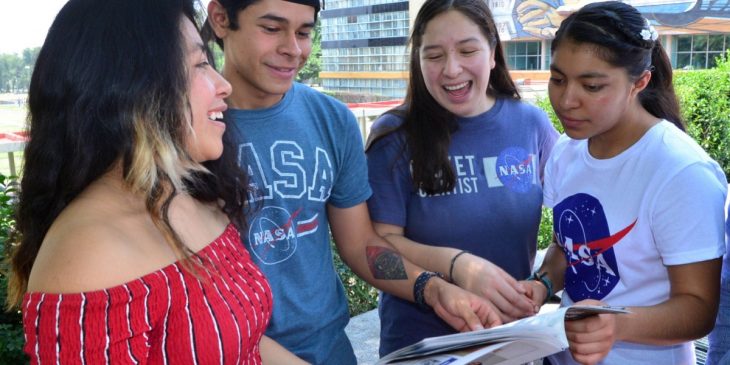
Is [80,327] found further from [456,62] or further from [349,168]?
[456,62]

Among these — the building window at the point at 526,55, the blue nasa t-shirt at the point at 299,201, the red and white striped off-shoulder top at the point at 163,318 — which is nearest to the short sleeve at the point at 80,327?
the red and white striped off-shoulder top at the point at 163,318

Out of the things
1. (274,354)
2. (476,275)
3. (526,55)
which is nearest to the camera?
(274,354)

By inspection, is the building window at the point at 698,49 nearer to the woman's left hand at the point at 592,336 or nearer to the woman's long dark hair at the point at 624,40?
the woman's long dark hair at the point at 624,40

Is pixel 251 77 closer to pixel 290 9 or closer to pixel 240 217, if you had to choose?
pixel 290 9

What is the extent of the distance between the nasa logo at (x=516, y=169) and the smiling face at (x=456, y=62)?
0.18 metres

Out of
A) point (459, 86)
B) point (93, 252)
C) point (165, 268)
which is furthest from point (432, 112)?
point (93, 252)

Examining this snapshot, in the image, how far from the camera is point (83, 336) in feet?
3.16

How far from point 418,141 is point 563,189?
48cm

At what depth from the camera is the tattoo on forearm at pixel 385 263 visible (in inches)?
73.5

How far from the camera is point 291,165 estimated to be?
1.65 m

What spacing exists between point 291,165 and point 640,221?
895 millimetres

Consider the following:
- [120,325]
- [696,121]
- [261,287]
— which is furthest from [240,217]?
[696,121]

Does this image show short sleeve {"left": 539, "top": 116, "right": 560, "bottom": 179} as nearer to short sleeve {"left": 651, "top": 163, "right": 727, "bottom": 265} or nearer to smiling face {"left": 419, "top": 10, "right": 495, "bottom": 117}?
smiling face {"left": 419, "top": 10, "right": 495, "bottom": 117}

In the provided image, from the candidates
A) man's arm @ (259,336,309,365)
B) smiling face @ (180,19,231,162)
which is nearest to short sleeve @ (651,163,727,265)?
man's arm @ (259,336,309,365)
